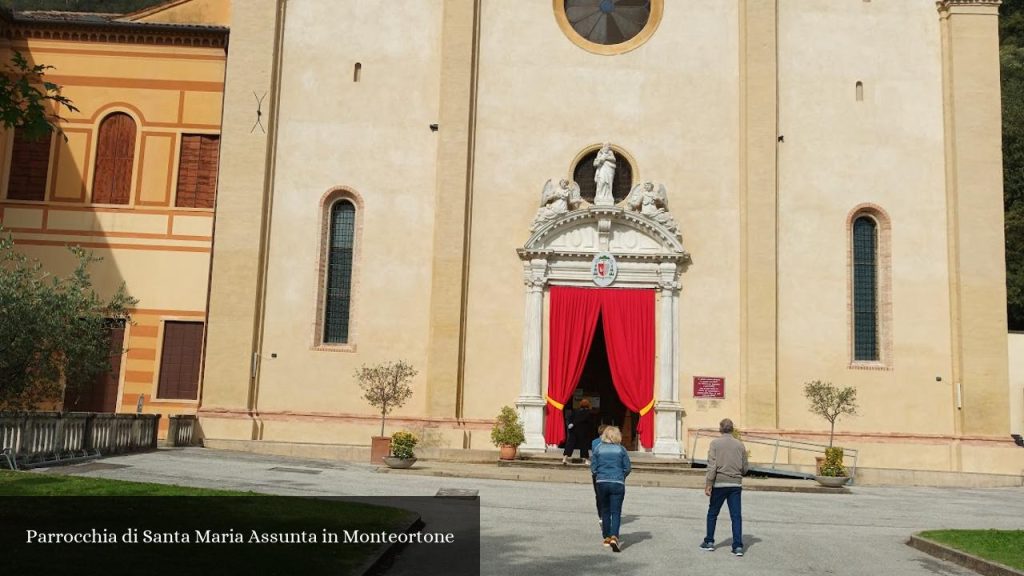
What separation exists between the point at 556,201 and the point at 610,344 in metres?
4.03

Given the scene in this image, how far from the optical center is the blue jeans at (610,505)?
466 inches

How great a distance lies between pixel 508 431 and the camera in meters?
23.9

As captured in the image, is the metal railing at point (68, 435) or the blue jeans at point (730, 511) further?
the metal railing at point (68, 435)

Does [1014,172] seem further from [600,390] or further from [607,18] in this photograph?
[600,390]

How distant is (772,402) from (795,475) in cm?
242

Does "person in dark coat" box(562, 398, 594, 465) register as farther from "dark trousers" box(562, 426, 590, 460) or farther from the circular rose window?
the circular rose window

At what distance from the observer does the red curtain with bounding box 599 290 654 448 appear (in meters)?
26.1

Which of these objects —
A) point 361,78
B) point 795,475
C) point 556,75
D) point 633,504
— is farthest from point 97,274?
point 795,475

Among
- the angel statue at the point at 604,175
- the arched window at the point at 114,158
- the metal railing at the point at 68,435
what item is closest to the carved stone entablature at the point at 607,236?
the angel statue at the point at 604,175

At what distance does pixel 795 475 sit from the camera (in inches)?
933

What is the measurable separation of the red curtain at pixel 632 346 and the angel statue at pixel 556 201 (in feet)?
7.95

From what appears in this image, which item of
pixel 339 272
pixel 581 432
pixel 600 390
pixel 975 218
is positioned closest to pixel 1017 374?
pixel 975 218

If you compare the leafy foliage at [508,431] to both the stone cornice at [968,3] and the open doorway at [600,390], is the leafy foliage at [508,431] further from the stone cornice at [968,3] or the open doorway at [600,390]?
the stone cornice at [968,3]
